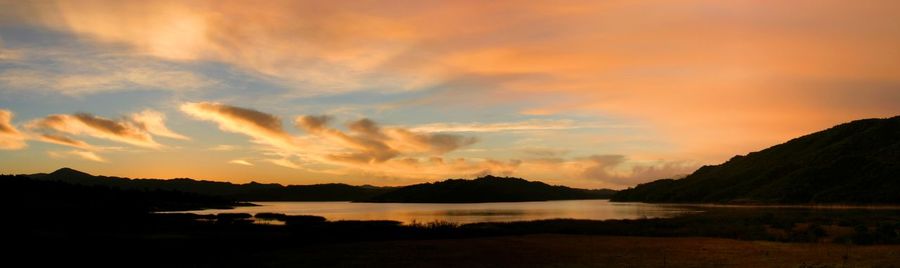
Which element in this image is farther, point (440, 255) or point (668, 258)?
point (440, 255)

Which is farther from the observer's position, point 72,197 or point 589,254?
point 72,197

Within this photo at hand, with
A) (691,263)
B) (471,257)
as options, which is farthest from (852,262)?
(471,257)

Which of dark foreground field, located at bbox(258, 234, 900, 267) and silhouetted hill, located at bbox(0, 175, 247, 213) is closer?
dark foreground field, located at bbox(258, 234, 900, 267)

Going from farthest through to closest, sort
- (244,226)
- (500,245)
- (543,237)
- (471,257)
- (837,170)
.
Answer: (837,170)
(244,226)
(543,237)
(500,245)
(471,257)

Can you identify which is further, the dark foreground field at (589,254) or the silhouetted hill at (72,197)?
the silhouetted hill at (72,197)

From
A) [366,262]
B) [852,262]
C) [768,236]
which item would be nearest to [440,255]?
[366,262]

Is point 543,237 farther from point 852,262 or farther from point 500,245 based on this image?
point 852,262

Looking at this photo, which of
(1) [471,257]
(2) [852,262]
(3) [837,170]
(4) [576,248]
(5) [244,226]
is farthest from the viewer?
(3) [837,170]

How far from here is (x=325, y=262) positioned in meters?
35.9

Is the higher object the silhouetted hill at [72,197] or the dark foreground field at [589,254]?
the silhouetted hill at [72,197]

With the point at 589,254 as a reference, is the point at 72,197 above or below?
above

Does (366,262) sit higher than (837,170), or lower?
lower

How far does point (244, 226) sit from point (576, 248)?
125ft

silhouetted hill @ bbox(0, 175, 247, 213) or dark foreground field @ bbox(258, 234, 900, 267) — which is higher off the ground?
silhouetted hill @ bbox(0, 175, 247, 213)
